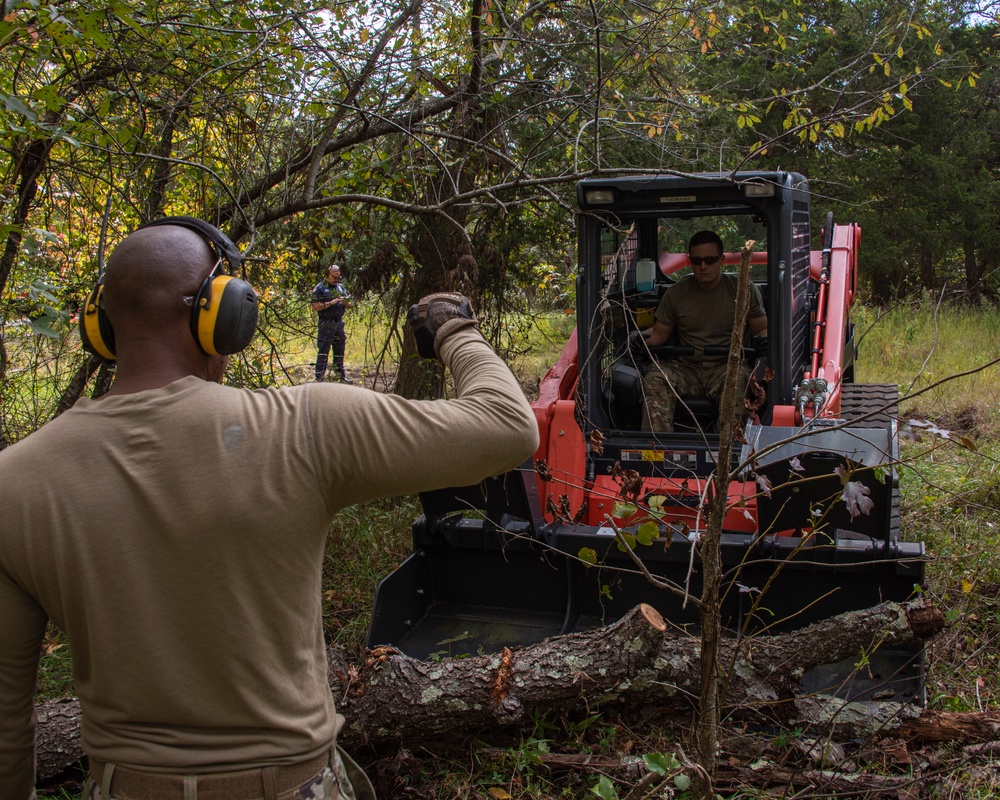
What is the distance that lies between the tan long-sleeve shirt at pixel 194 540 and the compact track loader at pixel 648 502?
196 centimetres

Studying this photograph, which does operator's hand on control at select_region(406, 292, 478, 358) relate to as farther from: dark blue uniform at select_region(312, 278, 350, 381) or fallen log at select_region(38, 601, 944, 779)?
dark blue uniform at select_region(312, 278, 350, 381)

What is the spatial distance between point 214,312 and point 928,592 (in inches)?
156

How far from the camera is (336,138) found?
5.66m

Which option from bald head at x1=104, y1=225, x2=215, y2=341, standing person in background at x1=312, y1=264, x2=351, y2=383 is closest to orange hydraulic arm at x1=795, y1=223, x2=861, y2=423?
bald head at x1=104, y1=225, x2=215, y2=341

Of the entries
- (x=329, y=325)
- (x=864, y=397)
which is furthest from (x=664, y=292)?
(x=329, y=325)

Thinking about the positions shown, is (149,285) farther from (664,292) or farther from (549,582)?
(664,292)

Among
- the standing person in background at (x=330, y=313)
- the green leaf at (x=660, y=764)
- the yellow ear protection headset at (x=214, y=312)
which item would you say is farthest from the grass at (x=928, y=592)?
the yellow ear protection headset at (x=214, y=312)

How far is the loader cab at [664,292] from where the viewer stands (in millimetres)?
4758

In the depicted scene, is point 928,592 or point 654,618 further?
point 928,592

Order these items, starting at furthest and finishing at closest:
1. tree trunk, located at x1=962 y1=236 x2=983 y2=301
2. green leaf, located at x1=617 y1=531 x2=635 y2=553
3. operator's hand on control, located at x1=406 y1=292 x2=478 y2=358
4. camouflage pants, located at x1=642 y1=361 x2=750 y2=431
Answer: tree trunk, located at x1=962 y1=236 x2=983 y2=301, camouflage pants, located at x1=642 y1=361 x2=750 y2=431, green leaf, located at x1=617 y1=531 x2=635 y2=553, operator's hand on control, located at x1=406 y1=292 x2=478 y2=358

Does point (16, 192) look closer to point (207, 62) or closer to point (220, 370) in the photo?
point (207, 62)

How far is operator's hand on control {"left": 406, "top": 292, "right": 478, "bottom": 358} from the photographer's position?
6.47ft

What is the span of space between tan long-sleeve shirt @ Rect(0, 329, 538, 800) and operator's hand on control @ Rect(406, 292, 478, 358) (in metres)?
0.35

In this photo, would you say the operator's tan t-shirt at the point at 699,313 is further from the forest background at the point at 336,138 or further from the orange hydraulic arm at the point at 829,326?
the forest background at the point at 336,138
